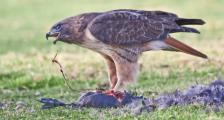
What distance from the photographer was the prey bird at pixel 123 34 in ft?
30.9

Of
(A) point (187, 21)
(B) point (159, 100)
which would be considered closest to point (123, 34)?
(A) point (187, 21)

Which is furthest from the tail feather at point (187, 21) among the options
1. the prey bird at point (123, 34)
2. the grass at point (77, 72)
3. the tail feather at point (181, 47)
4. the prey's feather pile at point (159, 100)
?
the grass at point (77, 72)

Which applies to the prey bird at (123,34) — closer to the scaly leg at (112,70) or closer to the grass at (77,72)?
the scaly leg at (112,70)

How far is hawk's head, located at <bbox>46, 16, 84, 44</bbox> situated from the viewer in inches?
372

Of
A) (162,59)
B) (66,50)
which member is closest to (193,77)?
(162,59)

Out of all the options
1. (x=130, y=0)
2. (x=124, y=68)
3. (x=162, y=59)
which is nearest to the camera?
(x=124, y=68)

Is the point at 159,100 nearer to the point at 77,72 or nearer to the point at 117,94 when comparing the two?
A: the point at 117,94

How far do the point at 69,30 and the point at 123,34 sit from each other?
729 mm

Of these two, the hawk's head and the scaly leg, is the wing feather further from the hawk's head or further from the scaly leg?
the scaly leg

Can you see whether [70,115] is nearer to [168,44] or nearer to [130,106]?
[130,106]

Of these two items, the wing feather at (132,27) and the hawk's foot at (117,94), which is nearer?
the hawk's foot at (117,94)

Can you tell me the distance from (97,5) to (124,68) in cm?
2183

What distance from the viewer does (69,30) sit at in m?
9.48

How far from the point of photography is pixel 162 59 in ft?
51.1
